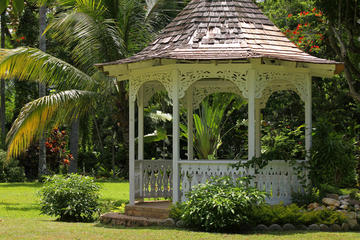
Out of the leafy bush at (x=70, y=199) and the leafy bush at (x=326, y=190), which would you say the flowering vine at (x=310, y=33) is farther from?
the leafy bush at (x=70, y=199)

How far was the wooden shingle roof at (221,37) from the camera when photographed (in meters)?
10.3

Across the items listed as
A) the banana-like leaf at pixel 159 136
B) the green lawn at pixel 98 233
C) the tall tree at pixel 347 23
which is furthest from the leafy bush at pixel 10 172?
the tall tree at pixel 347 23

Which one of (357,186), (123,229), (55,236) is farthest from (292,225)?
(357,186)

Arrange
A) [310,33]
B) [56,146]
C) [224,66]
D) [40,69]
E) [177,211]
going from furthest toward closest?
[56,146]
[310,33]
[40,69]
[224,66]
[177,211]

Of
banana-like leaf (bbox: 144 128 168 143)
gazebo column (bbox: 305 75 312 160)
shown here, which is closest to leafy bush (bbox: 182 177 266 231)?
gazebo column (bbox: 305 75 312 160)

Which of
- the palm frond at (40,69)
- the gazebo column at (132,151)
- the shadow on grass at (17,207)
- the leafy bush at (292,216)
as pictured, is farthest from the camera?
the palm frond at (40,69)

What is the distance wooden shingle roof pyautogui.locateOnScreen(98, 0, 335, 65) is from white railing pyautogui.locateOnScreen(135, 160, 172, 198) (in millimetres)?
2741

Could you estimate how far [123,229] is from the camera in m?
9.83

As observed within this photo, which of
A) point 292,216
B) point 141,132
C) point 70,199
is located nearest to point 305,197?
point 292,216

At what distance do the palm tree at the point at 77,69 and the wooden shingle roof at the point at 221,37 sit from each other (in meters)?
4.57

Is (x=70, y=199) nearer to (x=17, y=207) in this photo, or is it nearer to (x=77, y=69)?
(x=17, y=207)

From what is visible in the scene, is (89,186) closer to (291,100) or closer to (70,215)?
(70,215)

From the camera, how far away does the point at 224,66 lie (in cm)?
1047

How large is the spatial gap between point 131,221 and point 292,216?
3048 millimetres
